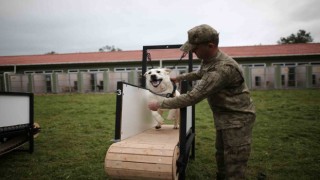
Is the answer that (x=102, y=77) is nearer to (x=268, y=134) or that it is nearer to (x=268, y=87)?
(x=268, y=87)

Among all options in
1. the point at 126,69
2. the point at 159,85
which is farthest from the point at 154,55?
the point at 159,85

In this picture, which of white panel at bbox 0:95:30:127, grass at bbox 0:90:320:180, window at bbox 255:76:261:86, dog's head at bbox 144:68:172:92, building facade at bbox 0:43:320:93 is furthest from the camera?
window at bbox 255:76:261:86

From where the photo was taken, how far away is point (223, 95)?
305cm

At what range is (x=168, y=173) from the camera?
284 cm

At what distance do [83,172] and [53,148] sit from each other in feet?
6.73

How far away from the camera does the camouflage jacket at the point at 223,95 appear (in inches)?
111

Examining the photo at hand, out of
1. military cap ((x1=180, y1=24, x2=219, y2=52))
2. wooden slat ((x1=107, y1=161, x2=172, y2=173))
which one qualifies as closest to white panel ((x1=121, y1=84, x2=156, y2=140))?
wooden slat ((x1=107, y1=161, x2=172, y2=173))

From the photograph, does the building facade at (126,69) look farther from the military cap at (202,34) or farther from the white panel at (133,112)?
the military cap at (202,34)

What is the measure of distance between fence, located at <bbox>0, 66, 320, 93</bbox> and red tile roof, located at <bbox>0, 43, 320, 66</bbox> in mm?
1865

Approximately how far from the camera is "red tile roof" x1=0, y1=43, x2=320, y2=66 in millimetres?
27156

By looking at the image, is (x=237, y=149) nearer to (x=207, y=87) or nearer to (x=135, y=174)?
(x=207, y=87)

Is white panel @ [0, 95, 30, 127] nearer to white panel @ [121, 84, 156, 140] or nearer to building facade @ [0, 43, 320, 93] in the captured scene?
white panel @ [121, 84, 156, 140]

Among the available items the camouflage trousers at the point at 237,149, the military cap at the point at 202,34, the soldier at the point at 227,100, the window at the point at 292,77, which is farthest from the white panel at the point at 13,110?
the window at the point at 292,77

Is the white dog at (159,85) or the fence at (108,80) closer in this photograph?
the white dog at (159,85)
